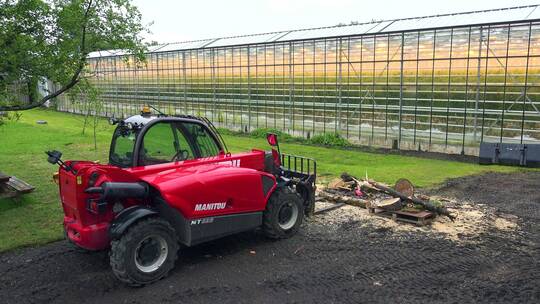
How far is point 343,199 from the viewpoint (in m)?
9.34

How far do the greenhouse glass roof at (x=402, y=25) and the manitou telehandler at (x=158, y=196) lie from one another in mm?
6120

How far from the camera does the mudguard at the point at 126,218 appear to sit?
212 inches

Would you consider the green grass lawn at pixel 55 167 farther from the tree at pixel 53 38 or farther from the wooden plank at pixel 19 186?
the tree at pixel 53 38

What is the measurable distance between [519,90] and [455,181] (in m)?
Result: 5.38

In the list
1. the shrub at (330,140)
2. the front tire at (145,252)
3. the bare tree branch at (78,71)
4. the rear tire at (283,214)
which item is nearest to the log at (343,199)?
the rear tire at (283,214)

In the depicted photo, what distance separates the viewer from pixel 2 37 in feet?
26.0

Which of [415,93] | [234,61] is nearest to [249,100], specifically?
[234,61]

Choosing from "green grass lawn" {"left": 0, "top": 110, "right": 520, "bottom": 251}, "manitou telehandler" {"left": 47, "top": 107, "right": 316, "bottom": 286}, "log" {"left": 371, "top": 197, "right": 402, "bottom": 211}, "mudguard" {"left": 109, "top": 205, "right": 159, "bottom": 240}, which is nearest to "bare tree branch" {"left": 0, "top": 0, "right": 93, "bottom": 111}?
"green grass lawn" {"left": 0, "top": 110, "right": 520, "bottom": 251}

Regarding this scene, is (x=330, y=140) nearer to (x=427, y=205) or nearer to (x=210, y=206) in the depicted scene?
(x=427, y=205)

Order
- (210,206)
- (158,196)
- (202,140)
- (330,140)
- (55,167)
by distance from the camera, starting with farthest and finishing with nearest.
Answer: (330,140)
(55,167)
(202,140)
(210,206)
(158,196)

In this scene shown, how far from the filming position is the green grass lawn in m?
7.99

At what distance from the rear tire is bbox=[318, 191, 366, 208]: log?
200cm

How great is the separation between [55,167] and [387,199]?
959 cm

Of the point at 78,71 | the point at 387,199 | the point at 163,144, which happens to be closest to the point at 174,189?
the point at 163,144
